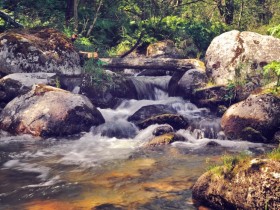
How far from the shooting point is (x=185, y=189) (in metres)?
5.80

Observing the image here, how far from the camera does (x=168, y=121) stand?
11.0 metres

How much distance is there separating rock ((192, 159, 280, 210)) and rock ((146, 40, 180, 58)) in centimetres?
1420

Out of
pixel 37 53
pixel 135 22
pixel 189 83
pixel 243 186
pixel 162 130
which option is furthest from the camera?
pixel 135 22

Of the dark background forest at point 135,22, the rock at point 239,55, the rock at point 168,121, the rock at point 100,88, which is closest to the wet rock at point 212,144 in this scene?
the rock at point 168,121

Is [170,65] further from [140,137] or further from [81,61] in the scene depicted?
[140,137]

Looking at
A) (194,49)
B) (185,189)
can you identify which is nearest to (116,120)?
(185,189)

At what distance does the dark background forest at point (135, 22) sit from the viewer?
18.4 m

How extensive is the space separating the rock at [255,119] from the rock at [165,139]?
161 cm

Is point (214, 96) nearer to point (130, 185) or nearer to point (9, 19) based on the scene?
point (130, 185)

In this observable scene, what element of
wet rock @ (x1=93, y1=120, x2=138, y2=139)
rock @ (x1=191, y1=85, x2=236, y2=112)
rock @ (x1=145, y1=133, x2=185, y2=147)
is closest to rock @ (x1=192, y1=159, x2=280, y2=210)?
rock @ (x1=145, y1=133, x2=185, y2=147)

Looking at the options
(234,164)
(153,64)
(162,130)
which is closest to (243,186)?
(234,164)

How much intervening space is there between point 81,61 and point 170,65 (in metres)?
3.76

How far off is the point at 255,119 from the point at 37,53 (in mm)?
7821

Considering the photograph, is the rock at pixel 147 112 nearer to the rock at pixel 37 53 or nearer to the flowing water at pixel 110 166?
the flowing water at pixel 110 166
